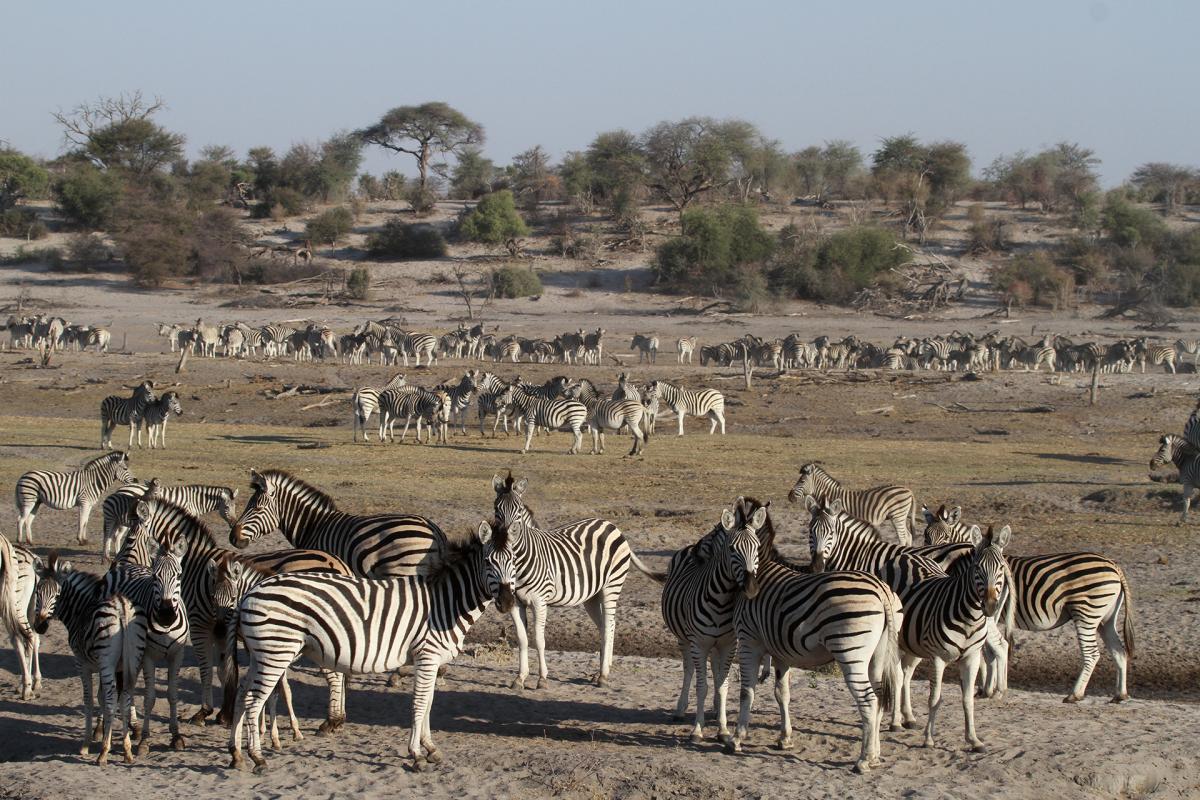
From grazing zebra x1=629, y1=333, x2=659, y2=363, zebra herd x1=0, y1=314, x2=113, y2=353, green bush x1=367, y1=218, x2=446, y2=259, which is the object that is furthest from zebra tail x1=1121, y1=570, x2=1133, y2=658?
green bush x1=367, y1=218, x2=446, y2=259

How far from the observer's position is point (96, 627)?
8828mm

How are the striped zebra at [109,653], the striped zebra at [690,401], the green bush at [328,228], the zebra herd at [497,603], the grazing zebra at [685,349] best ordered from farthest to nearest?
the green bush at [328,228]
the grazing zebra at [685,349]
the striped zebra at [690,401]
the striped zebra at [109,653]
the zebra herd at [497,603]

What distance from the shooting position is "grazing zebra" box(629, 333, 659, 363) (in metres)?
42.5

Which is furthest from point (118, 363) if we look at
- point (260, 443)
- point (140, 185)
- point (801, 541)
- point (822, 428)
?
point (140, 185)

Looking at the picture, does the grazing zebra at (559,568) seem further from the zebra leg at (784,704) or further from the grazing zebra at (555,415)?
the grazing zebra at (555,415)

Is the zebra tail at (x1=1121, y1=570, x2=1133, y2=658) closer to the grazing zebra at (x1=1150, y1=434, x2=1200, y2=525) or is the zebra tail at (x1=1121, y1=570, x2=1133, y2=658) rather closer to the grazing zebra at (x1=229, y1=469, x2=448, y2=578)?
the grazing zebra at (x1=229, y1=469, x2=448, y2=578)

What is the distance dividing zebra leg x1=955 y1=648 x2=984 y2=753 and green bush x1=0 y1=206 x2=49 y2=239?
2534 inches

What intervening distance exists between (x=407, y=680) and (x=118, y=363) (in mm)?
30907

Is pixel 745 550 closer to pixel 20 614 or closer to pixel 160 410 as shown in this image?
pixel 20 614

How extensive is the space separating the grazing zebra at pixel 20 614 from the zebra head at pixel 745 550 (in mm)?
5780

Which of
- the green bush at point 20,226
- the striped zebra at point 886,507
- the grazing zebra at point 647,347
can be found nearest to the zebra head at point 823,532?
the striped zebra at point 886,507

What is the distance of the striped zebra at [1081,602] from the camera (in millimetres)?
10508

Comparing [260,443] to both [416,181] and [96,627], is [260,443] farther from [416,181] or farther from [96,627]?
[416,181]

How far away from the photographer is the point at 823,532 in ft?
35.3
